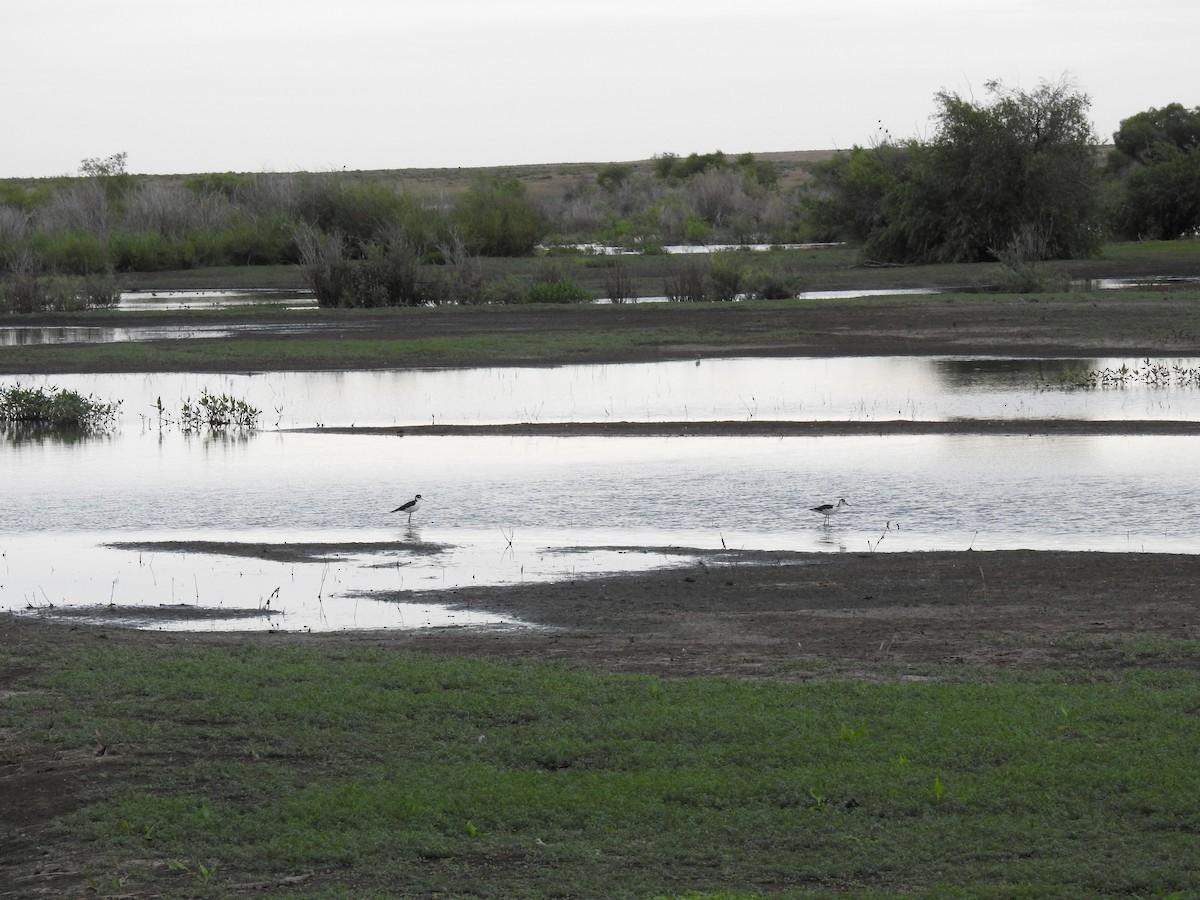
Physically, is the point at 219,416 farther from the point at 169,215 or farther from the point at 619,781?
the point at 169,215

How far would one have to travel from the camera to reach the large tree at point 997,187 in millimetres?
55625

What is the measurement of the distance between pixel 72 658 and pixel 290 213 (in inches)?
2214

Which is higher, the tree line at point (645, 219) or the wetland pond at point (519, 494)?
the tree line at point (645, 219)

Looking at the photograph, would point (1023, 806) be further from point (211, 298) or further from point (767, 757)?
point (211, 298)

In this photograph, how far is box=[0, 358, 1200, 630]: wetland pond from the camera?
1277cm

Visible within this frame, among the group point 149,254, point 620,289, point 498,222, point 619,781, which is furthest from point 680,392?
point 149,254

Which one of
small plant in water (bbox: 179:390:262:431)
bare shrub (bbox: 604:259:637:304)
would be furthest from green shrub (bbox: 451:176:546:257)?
small plant in water (bbox: 179:390:262:431)

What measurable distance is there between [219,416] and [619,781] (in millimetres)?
17880

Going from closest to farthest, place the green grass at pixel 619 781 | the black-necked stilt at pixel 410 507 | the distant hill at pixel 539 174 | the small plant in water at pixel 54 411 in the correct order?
1. the green grass at pixel 619 781
2. the black-necked stilt at pixel 410 507
3. the small plant in water at pixel 54 411
4. the distant hill at pixel 539 174

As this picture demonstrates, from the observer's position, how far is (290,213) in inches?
2512

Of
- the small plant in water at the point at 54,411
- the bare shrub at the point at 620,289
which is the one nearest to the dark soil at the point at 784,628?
the small plant in water at the point at 54,411

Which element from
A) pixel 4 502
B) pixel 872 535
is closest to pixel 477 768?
pixel 872 535

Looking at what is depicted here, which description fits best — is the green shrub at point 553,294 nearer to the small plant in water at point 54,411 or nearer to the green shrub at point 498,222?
the green shrub at point 498,222

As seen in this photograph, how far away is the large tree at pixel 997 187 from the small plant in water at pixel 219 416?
36.4 meters
